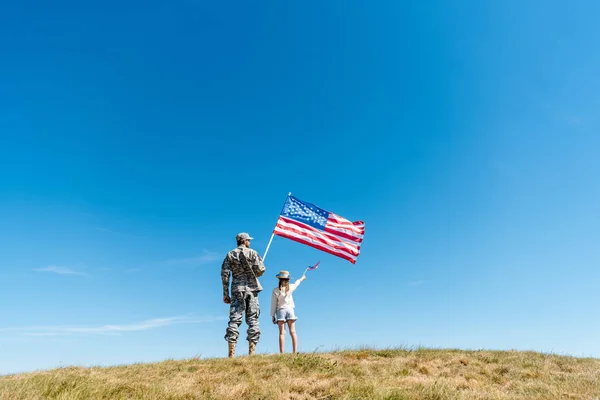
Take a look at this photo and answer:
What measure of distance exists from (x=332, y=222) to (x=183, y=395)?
30.3 ft

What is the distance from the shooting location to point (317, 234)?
1571cm

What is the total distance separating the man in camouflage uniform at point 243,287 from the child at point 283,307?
1.63ft

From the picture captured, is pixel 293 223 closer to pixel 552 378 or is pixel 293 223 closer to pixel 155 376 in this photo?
pixel 155 376

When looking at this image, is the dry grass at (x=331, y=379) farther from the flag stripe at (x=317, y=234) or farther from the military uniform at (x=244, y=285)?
the flag stripe at (x=317, y=234)

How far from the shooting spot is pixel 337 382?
8773mm

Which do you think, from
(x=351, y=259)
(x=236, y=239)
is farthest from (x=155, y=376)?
(x=351, y=259)

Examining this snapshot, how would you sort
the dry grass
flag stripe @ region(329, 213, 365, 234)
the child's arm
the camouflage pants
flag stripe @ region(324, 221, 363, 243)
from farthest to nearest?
flag stripe @ region(329, 213, 365, 234) < flag stripe @ region(324, 221, 363, 243) < the child's arm < the camouflage pants < the dry grass

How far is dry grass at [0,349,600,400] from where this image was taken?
7.84m

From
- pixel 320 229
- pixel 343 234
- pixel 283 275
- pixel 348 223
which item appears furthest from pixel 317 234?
pixel 283 275

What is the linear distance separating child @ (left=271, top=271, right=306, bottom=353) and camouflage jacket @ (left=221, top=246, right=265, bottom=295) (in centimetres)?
56

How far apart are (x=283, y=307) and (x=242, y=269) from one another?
1586 millimetres

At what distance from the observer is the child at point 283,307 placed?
12.5m

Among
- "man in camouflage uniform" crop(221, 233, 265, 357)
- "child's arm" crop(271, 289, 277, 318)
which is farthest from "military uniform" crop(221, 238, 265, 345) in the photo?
"child's arm" crop(271, 289, 277, 318)

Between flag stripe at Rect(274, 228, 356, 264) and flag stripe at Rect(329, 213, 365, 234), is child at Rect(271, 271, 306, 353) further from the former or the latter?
flag stripe at Rect(329, 213, 365, 234)
